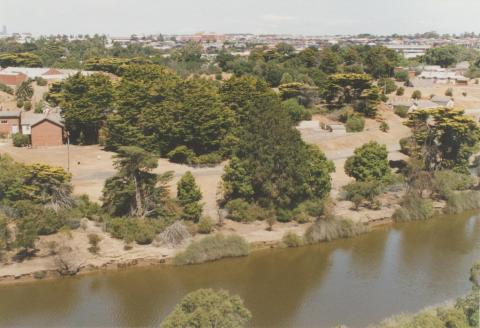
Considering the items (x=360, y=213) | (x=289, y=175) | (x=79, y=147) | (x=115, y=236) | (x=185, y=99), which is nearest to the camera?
(x=115, y=236)

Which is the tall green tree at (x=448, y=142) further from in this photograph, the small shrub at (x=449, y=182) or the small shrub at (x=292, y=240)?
the small shrub at (x=292, y=240)

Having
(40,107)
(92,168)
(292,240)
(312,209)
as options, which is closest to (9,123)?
(40,107)

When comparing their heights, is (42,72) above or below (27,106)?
above

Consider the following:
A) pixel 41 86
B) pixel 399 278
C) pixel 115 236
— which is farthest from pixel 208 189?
pixel 41 86

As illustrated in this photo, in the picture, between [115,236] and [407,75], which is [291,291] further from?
[407,75]

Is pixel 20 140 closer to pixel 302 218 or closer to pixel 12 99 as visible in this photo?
pixel 12 99

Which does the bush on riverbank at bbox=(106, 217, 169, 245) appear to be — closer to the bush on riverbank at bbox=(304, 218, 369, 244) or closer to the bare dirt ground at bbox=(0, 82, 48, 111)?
the bush on riverbank at bbox=(304, 218, 369, 244)

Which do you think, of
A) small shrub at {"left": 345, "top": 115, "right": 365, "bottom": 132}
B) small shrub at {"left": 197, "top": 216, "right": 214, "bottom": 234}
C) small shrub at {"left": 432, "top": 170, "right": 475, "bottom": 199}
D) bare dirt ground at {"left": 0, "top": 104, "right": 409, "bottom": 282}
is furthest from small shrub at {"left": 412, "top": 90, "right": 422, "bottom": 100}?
small shrub at {"left": 197, "top": 216, "right": 214, "bottom": 234}
